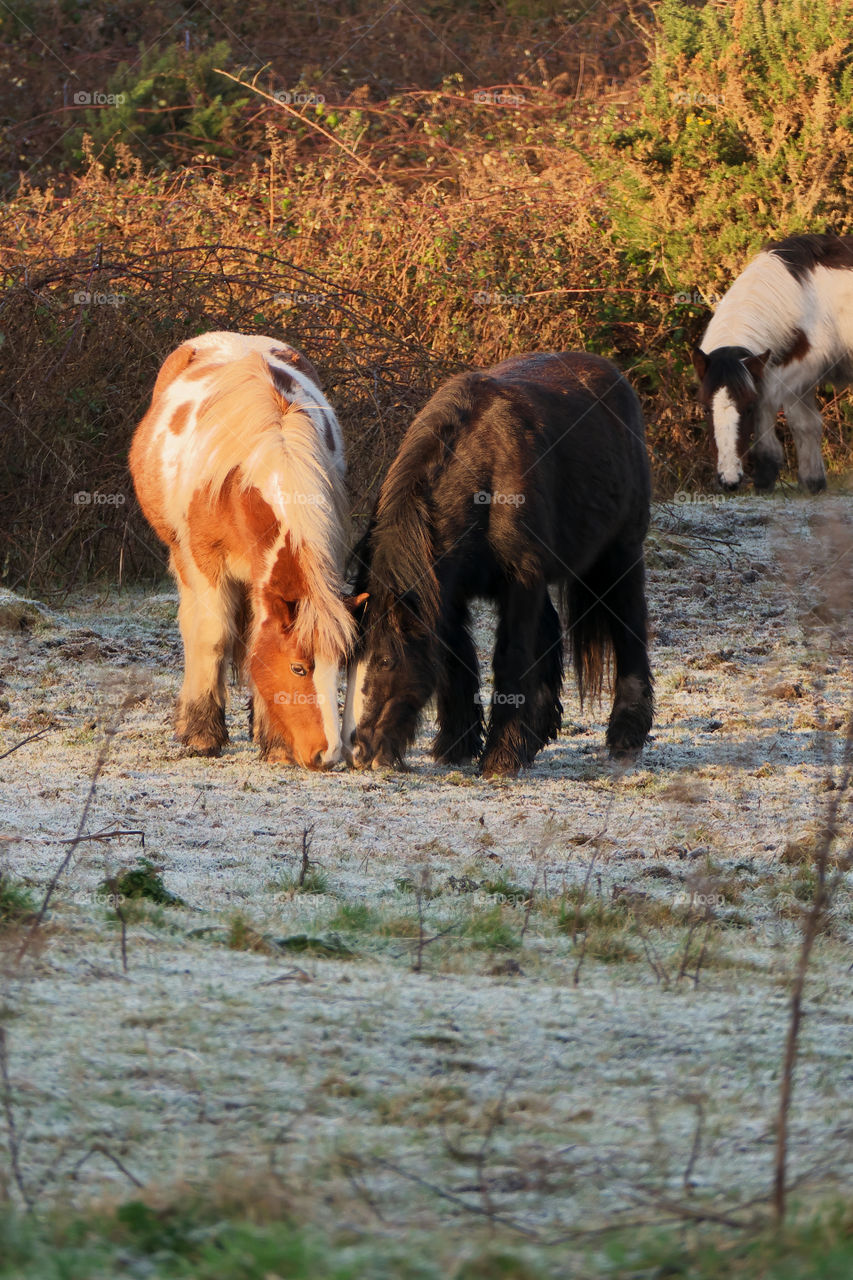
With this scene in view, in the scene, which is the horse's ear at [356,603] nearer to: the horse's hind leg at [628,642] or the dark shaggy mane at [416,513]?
the dark shaggy mane at [416,513]

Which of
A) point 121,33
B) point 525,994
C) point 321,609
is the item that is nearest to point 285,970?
point 525,994

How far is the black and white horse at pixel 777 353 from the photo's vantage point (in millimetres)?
10688

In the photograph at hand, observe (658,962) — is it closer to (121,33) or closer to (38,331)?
(38,331)

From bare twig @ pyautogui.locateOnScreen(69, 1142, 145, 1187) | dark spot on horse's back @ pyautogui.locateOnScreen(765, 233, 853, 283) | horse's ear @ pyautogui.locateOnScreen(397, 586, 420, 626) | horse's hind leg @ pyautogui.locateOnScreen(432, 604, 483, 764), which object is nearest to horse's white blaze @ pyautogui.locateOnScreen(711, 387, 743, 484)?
dark spot on horse's back @ pyautogui.locateOnScreen(765, 233, 853, 283)

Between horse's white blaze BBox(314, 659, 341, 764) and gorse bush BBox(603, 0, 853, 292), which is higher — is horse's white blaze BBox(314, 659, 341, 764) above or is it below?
below

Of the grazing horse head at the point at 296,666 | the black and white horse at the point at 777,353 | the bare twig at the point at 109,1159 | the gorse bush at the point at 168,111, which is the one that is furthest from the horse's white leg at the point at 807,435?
the bare twig at the point at 109,1159

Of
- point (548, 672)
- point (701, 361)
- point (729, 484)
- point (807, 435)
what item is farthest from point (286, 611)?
point (807, 435)

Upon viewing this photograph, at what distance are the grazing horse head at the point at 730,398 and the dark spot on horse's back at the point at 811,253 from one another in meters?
1.06

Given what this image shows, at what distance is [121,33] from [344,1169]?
805 inches

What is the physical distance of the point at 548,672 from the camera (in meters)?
6.33

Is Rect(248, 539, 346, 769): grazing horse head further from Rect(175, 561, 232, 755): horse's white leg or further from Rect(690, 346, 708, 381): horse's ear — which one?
Rect(690, 346, 708, 381): horse's ear

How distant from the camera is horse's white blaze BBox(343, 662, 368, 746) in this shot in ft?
18.4

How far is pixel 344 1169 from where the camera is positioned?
212 centimetres

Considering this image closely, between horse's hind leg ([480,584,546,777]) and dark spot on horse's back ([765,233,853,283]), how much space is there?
669cm
